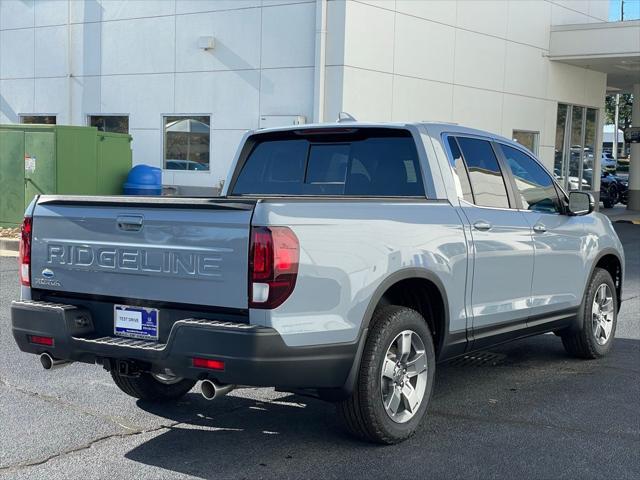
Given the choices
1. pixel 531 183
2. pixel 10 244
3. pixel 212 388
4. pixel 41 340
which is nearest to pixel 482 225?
pixel 531 183

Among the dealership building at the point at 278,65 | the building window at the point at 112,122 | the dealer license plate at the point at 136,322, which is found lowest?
the dealer license plate at the point at 136,322

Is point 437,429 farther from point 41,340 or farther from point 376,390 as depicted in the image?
point 41,340

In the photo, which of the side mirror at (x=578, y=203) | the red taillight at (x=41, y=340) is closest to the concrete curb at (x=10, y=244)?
the red taillight at (x=41, y=340)

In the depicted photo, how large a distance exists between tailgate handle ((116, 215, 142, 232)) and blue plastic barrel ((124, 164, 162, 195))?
12.1 metres

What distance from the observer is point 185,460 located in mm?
4906

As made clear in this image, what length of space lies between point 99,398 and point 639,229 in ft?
62.2

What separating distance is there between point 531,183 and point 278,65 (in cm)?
Answer: 1131

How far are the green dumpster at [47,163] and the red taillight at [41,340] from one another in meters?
11.0

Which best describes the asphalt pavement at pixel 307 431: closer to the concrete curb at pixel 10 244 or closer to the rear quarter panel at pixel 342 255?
the rear quarter panel at pixel 342 255

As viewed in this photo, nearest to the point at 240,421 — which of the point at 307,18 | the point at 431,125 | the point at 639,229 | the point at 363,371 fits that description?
the point at 363,371

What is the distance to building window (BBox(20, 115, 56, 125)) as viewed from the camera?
71.1ft

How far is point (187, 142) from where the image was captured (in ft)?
62.3

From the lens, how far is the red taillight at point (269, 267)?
4379 millimetres

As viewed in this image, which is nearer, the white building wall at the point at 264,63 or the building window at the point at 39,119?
the white building wall at the point at 264,63
